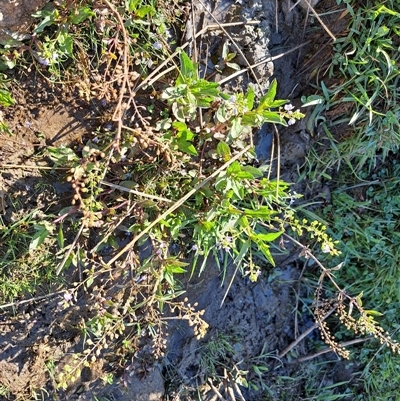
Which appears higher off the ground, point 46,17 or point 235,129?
point 46,17

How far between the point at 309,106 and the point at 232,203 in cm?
64

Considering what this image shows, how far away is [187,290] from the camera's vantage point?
8.11ft

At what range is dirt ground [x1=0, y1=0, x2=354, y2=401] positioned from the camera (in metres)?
2.09

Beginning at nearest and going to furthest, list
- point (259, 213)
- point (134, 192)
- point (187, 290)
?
point (134, 192), point (259, 213), point (187, 290)

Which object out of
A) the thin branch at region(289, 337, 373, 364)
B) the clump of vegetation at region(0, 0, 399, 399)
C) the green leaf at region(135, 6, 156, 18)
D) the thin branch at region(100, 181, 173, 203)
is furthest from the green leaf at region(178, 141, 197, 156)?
the thin branch at region(289, 337, 373, 364)

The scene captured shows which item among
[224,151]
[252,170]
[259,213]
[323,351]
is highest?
[224,151]

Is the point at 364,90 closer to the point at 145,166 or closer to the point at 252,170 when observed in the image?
the point at 252,170

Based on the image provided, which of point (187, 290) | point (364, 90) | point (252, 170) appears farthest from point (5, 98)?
point (364, 90)

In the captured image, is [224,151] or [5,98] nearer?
[5,98]

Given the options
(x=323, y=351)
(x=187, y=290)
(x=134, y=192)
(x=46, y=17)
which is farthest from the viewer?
Result: (x=323, y=351)

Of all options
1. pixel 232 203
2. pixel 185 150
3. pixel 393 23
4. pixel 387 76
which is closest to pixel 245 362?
pixel 232 203

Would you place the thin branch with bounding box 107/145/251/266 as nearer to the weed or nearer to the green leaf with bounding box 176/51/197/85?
the green leaf with bounding box 176/51/197/85

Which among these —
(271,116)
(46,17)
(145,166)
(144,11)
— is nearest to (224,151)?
(271,116)

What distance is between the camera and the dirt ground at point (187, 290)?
2.09m
